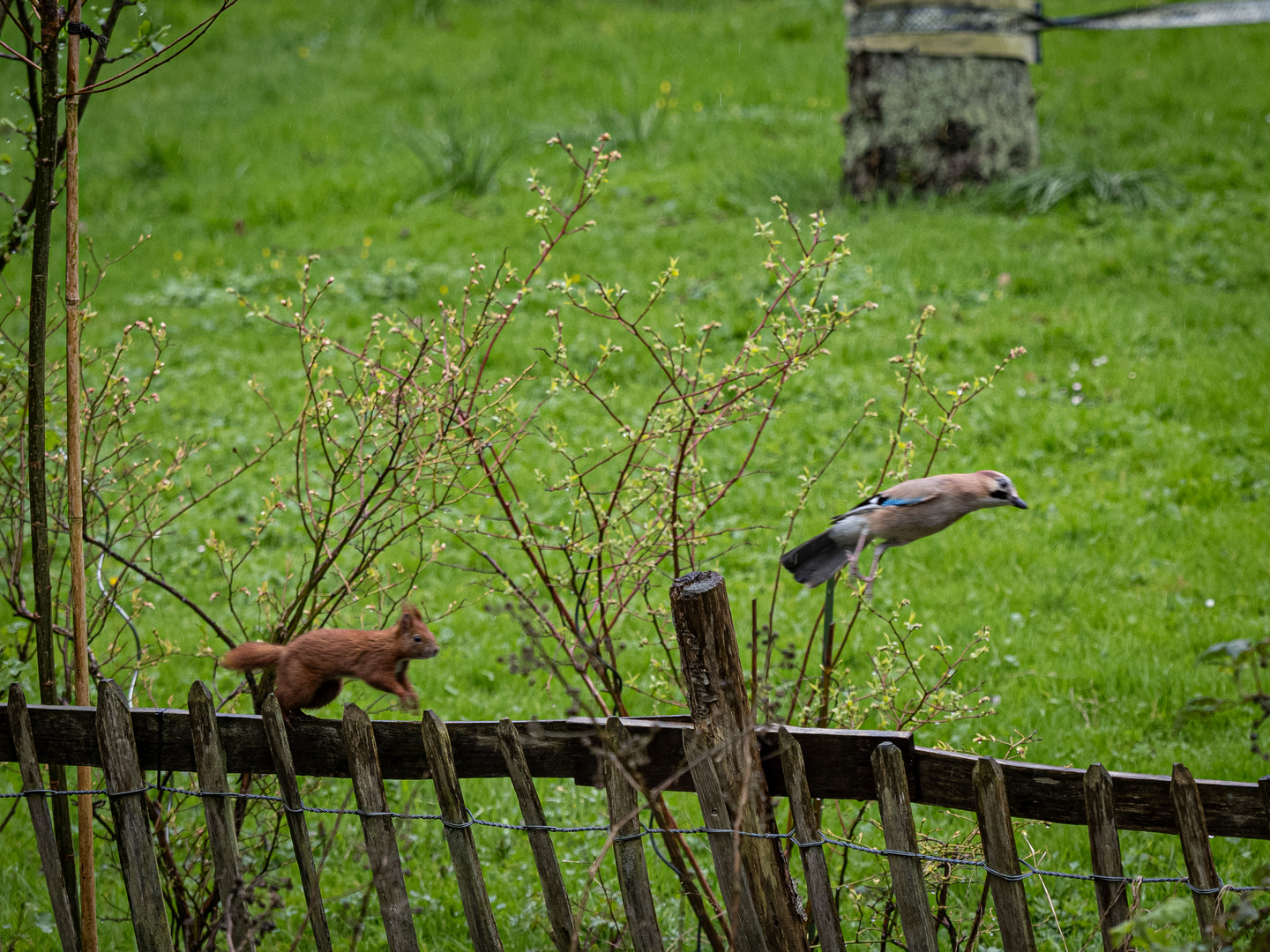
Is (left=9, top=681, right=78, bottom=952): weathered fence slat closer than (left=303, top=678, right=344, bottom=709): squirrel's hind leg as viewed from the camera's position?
No

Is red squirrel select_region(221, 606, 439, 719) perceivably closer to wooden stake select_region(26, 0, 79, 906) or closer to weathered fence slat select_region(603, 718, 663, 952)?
weathered fence slat select_region(603, 718, 663, 952)

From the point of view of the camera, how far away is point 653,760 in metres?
2.34

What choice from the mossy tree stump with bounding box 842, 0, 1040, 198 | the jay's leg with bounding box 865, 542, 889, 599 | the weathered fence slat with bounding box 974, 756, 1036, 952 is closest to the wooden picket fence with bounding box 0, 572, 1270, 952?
the weathered fence slat with bounding box 974, 756, 1036, 952

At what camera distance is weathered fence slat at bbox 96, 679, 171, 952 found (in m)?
2.43

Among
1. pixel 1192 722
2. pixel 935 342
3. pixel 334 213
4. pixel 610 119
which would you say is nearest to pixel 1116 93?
pixel 610 119

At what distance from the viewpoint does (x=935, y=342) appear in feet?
23.1

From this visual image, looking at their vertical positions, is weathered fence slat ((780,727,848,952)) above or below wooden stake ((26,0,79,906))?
below

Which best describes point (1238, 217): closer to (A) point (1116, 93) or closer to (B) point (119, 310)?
(A) point (1116, 93)

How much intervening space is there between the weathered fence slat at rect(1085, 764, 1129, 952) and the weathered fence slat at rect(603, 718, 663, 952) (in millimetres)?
914

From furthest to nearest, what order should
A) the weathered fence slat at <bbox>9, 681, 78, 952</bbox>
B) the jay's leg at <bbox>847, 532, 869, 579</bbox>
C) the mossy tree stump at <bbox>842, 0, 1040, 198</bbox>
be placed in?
the mossy tree stump at <bbox>842, 0, 1040, 198</bbox>
the weathered fence slat at <bbox>9, 681, 78, 952</bbox>
the jay's leg at <bbox>847, 532, 869, 579</bbox>

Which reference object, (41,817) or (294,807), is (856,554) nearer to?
(294,807)

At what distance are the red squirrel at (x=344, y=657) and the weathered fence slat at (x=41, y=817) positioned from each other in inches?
24.1

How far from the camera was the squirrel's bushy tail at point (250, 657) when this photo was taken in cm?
229

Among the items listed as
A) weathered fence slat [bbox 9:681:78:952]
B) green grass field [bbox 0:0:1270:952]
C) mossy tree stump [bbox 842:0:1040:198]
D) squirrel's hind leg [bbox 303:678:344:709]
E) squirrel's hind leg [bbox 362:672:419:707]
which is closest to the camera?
squirrel's hind leg [bbox 362:672:419:707]
